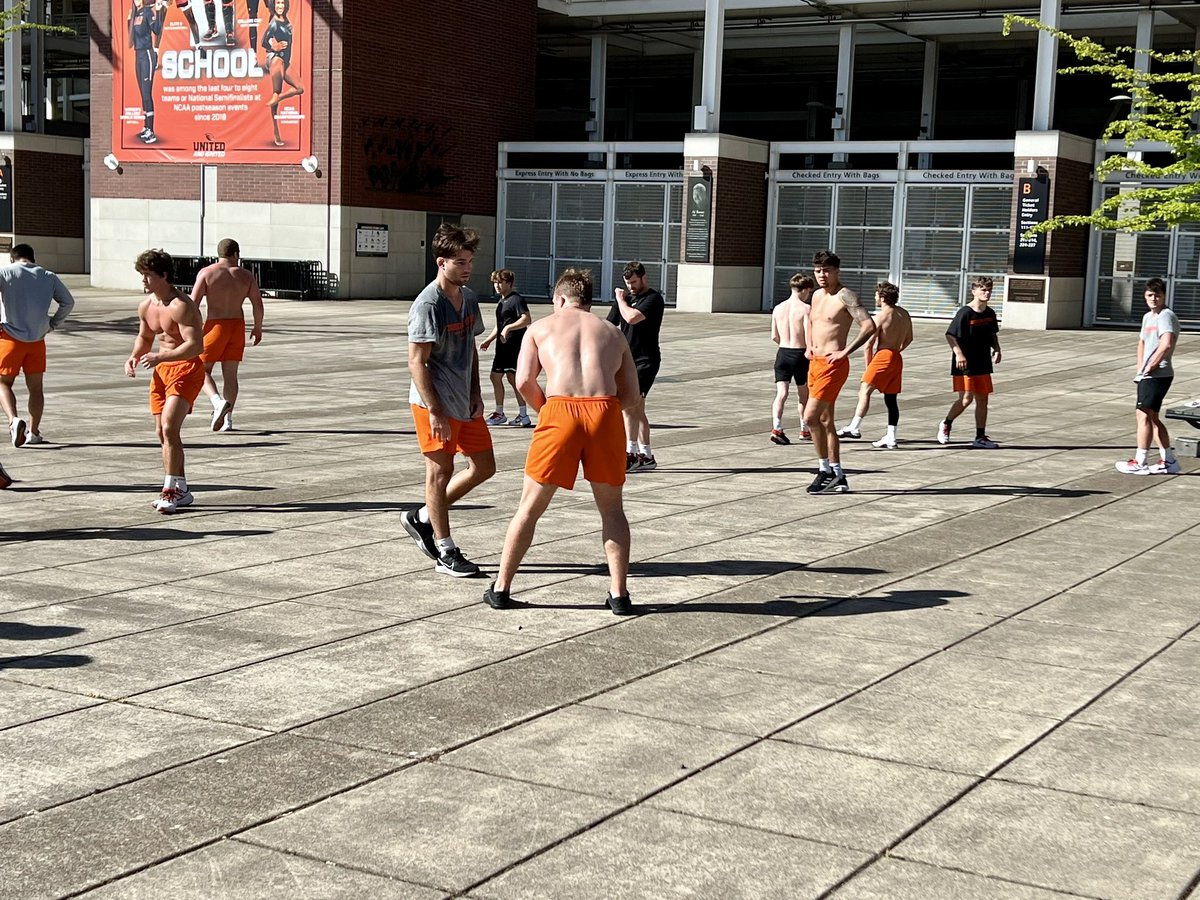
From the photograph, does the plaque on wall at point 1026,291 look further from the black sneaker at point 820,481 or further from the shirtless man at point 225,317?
the black sneaker at point 820,481

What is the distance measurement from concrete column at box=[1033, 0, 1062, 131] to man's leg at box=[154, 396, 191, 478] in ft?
86.2

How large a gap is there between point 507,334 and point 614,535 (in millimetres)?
7522

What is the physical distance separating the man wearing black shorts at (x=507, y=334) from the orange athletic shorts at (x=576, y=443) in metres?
6.91

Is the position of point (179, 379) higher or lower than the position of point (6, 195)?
lower

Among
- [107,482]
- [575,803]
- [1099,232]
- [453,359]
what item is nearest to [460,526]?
[453,359]

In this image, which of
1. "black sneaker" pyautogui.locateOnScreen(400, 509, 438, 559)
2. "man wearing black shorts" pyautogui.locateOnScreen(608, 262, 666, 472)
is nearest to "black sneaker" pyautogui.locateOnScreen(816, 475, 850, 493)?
"man wearing black shorts" pyautogui.locateOnScreen(608, 262, 666, 472)

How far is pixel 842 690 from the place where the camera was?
6.12 m

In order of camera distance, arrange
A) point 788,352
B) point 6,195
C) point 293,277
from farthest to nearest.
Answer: point 6,195
point 293,277
point 788,352

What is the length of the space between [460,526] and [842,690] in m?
4.11

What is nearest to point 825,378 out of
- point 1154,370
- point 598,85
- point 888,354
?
point 1154,370

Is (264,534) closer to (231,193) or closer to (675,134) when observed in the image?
(231,193)

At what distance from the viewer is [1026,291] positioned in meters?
32.5

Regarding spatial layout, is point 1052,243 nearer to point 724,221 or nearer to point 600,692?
point 724,221

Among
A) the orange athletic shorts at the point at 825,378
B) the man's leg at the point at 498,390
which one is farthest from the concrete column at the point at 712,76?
the orange athletic shorts at the point at 825,378
